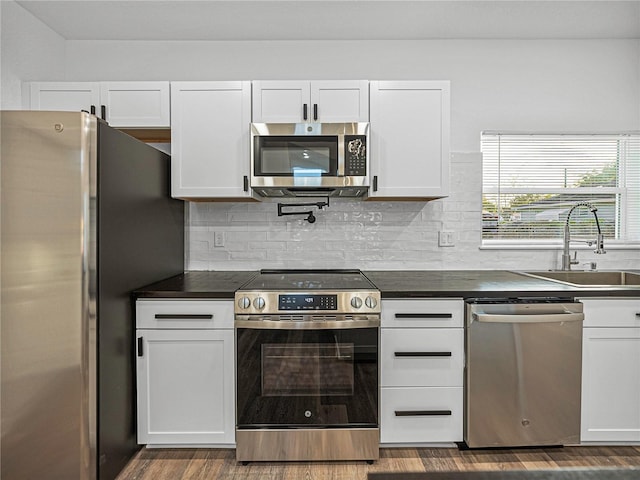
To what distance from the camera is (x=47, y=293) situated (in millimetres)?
1695

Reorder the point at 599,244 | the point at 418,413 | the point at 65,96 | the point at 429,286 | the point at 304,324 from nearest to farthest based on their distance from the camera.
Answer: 1. the point at 304,324
2. the point at 418,413
3. the point at 429,286
4. the point at 65,96
5. the point at 599,244

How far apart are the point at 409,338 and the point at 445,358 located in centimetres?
22

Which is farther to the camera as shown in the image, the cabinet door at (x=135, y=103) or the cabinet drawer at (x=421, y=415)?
the cabinet door at (x=135, y=103)

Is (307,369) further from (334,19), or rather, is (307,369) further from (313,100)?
(334,19)

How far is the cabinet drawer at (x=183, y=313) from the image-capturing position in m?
2.11

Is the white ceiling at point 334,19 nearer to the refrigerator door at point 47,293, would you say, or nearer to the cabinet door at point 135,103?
the cabinet door at point 135,103

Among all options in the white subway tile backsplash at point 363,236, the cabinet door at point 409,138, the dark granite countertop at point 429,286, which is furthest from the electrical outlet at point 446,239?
the cabinet door at point 409,138

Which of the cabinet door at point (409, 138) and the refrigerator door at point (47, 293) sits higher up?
the cabinet door at point (409, 138)

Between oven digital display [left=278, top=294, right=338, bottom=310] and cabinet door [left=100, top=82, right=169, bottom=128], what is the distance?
1.41 meters

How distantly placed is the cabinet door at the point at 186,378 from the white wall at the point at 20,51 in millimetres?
1751

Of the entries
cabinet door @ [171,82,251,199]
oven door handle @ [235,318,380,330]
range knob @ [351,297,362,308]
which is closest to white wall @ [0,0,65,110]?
cabinet door @ [171,82,251,199]

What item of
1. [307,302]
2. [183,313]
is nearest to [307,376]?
[307,302]

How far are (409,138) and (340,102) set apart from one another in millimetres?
490

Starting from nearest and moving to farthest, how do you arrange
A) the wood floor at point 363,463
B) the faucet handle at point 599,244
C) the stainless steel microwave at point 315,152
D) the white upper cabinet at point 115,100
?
the wood floor at point 363,463, the stainless steel microwave at point 315,152, the white upper cabinet at point 115,100, the faucet handle at point 599,244
